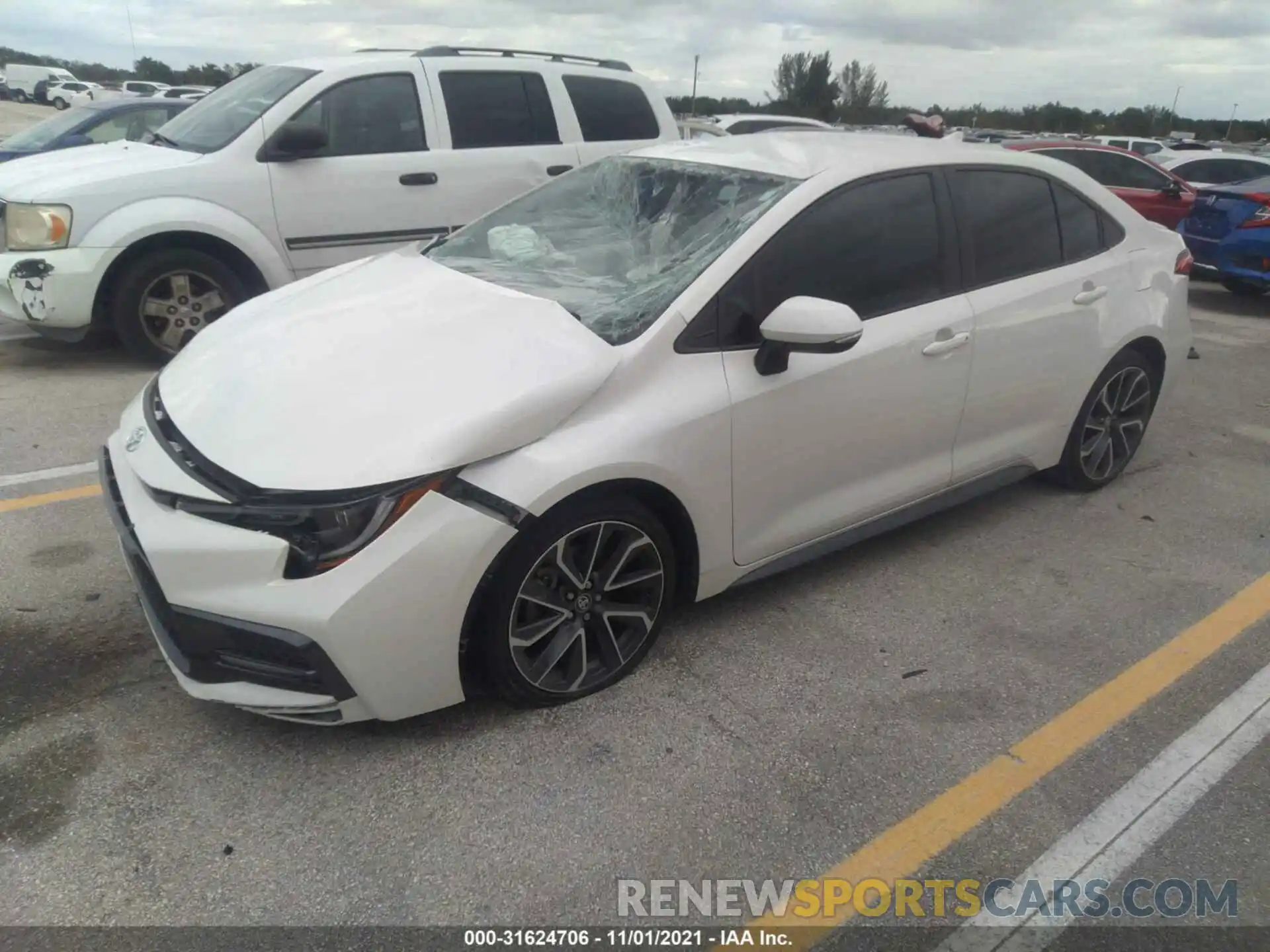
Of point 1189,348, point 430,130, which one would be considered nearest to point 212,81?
point 430,130

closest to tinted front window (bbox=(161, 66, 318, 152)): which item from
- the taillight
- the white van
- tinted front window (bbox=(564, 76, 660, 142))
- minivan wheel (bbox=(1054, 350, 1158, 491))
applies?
tinted front window (bbox=(564, 76, 660, 142))

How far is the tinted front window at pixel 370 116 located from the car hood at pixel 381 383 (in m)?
3.33

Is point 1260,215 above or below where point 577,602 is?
above

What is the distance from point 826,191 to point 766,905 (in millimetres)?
2251

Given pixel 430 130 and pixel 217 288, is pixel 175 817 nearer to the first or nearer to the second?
pixel 217 288

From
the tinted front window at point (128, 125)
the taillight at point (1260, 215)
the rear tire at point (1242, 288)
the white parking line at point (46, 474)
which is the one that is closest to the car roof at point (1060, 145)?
the rear tire at point (1242, 288)

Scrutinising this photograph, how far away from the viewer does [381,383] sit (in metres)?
2.63

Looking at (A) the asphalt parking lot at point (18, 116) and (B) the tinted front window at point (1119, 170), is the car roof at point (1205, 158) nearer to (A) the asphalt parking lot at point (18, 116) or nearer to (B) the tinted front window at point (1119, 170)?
(B) the tinted front window at point (1119, 170)

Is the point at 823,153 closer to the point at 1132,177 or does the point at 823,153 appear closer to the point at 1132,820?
the point at 1132,820

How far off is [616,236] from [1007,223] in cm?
163

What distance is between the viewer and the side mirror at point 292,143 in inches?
229

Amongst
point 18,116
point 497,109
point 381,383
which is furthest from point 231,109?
point 18,116

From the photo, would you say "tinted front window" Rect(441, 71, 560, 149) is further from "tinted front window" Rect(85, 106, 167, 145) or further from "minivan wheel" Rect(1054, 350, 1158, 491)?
"minivan wheel" Rect(1054, 350, 1158, 491)

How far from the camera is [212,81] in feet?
169
